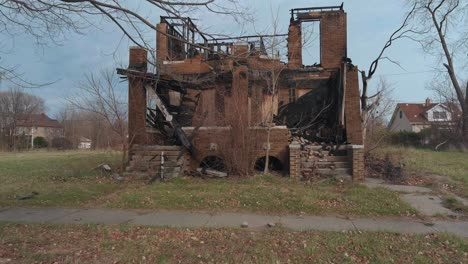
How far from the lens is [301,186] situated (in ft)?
36.8

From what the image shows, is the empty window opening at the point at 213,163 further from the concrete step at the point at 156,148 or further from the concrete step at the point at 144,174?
the concrete step at the point at 144,174

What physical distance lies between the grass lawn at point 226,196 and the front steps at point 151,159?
1.08 metres

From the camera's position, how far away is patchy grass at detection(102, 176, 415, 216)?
8.34 meters

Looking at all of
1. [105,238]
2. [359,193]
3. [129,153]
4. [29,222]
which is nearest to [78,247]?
[105,238]

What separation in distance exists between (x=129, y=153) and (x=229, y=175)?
403cm


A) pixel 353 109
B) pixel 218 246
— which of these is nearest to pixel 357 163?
pixel 353 109

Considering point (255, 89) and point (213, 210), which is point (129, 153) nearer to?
point (255, 89)

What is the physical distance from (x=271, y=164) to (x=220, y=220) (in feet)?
24.3

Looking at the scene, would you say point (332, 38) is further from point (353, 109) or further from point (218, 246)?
point (218, 246)

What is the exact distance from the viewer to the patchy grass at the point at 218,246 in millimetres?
5148

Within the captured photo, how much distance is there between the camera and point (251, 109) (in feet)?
45.4

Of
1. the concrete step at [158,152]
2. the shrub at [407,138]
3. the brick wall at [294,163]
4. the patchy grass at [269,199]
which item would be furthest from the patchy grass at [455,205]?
the shrub at [407,138]

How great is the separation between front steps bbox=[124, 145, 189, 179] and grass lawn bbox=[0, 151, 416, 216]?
108 cm

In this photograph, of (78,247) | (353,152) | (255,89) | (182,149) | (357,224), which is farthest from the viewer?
(255,89)
